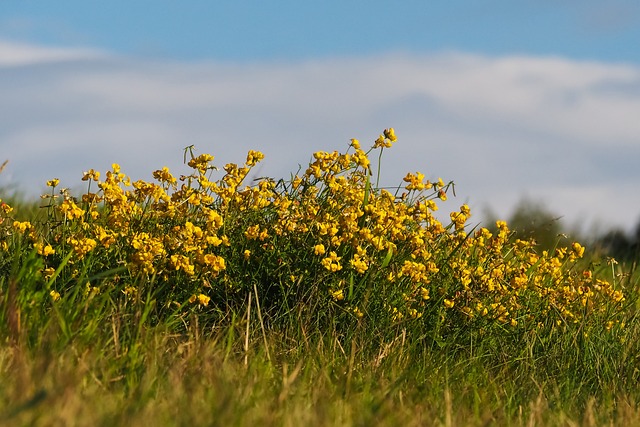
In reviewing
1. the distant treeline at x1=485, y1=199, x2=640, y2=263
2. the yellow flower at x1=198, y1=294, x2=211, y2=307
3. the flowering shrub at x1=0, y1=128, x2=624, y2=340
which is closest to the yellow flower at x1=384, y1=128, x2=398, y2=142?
the flowering shrub at x1=0, y1=128, x2=624, y2=340

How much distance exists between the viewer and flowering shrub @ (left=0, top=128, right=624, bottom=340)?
505 cm

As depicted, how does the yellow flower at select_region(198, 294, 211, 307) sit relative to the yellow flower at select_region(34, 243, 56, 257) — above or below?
below

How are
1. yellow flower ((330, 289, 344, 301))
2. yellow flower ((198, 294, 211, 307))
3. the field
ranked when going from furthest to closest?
1. yellow flower ((330, 289, 344, 301))
2. yellow flower ((198, 294, 211, 307))
3. the field

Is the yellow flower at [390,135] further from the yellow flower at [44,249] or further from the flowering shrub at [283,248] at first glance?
the yellow flower at [44,249]

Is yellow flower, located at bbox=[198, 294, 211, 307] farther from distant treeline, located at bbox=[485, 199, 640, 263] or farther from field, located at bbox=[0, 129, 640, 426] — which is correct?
distant treeline, located at bbox=[485, 199, 640, 263]

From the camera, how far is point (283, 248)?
5246mm

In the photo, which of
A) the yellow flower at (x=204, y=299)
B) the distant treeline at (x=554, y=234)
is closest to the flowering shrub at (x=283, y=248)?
the yellow flower at (x=204, y=299)

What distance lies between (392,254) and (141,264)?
145cm

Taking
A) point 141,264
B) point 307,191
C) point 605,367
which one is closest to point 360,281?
point 307,191

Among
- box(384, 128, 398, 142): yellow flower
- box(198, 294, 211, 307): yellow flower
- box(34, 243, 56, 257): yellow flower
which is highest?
box(384, 128, 398, 142): yellow flower

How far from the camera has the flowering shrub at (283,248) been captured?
16.6 feet

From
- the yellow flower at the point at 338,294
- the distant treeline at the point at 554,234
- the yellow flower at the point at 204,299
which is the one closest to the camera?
the yellow flower at the point at 204,299

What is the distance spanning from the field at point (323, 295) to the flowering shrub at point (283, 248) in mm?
12

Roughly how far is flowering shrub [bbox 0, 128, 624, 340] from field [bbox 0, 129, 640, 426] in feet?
0.04
